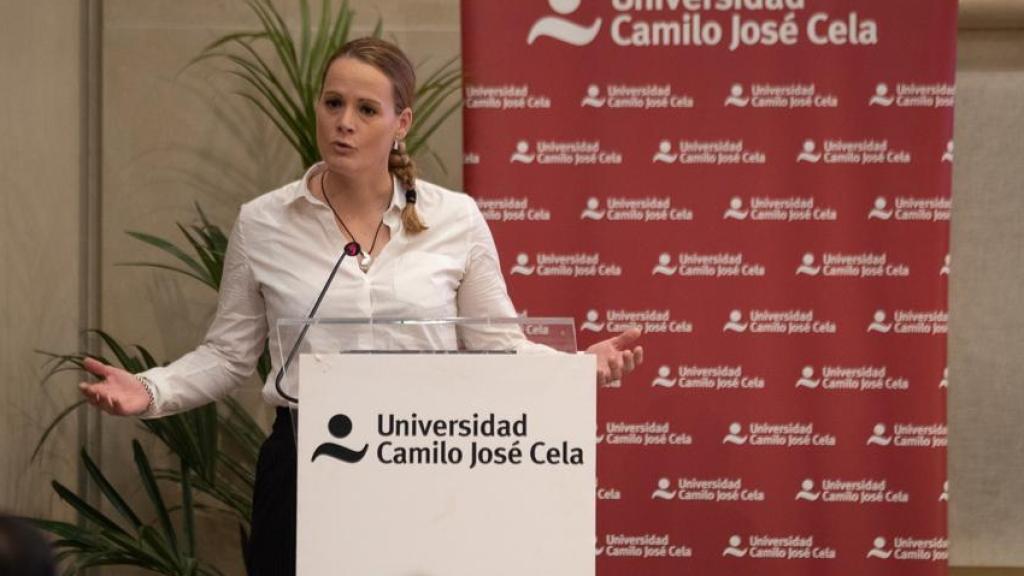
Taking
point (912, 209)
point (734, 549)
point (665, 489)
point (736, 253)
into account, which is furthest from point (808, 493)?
point (912, 209)

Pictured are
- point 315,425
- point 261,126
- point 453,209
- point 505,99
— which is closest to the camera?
point 315,425

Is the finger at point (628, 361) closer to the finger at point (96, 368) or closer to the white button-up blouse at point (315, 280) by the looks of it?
the white button-up blouse at point (315, 280)

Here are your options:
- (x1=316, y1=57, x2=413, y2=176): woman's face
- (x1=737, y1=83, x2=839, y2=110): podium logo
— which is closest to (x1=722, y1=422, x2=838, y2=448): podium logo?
(x1=737, y1=83, x2=839, y2=110): podium logo

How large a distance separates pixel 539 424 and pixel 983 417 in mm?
→ 3441

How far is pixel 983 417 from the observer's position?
4922 mm

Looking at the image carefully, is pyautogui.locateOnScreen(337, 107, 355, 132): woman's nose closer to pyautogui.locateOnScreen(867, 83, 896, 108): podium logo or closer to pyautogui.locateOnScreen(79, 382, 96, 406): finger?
pyautogui.locateOnScreen(79, 382, 96, 406): finger

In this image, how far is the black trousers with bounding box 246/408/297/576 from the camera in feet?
7.90

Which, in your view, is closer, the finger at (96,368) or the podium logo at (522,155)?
the finger at (96,368)

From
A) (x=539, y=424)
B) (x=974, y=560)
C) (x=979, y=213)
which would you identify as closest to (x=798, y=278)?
(x=979, y=213)

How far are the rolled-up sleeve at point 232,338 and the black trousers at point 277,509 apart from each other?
20cm

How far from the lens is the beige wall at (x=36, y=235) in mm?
3861

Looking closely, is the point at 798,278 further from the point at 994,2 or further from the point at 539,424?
the point at 539,424

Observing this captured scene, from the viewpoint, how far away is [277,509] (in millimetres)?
2432

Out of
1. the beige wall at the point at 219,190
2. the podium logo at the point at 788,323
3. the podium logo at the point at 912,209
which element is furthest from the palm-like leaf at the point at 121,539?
the podium logo at the point at 912,209
